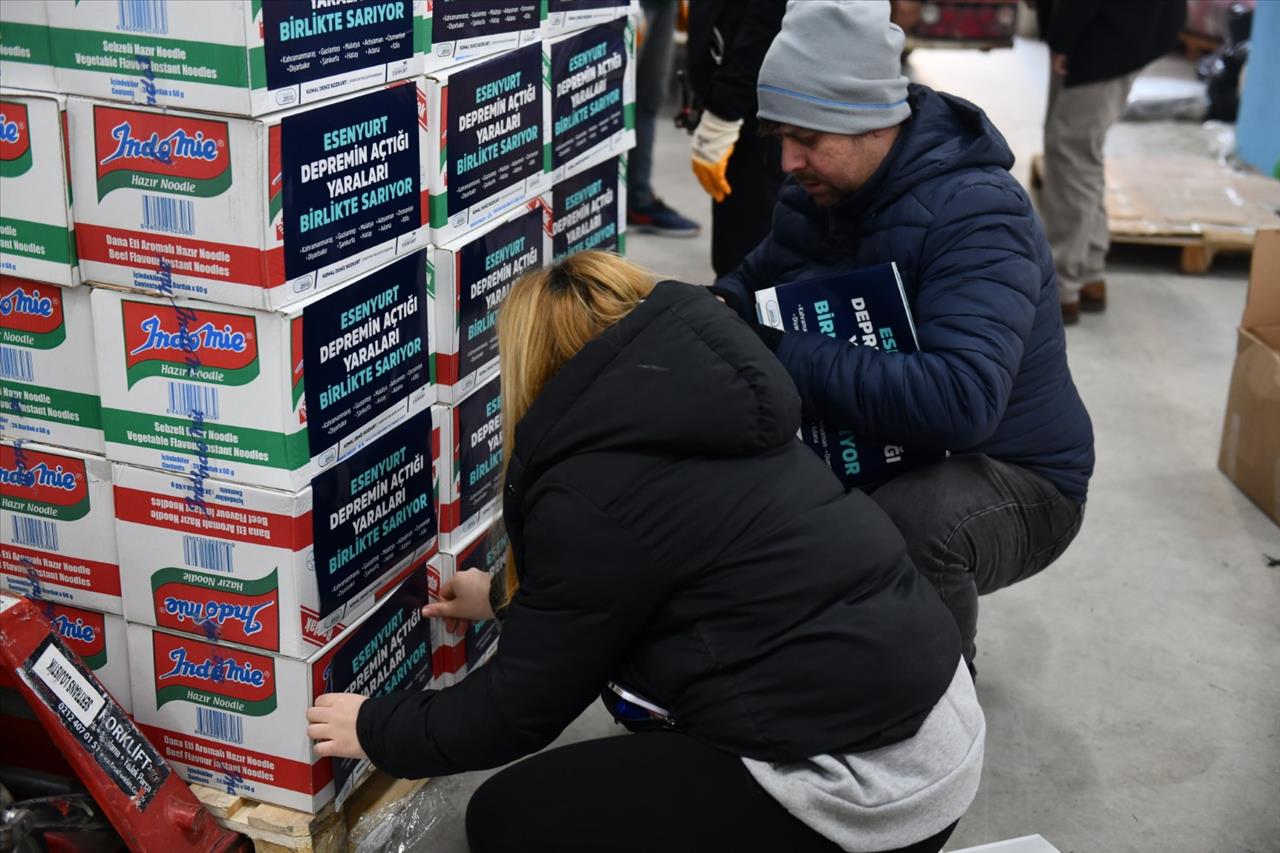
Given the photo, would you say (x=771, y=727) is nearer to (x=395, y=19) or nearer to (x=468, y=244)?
(x=468, y=244)

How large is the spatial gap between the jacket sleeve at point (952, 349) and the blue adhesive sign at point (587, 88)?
2.35ft

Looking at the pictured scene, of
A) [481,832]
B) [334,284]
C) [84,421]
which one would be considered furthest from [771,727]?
[84,421]

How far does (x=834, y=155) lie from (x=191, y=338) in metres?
1.04

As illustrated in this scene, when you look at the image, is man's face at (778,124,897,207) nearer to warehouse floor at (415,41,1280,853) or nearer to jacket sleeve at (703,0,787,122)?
jacket sleeve at (703,0,787,122)

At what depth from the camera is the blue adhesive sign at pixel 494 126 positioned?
2.23 meters

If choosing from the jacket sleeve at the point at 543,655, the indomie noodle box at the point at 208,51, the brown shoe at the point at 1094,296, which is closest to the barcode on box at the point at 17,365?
the indomie noodle box at the point at 208,51

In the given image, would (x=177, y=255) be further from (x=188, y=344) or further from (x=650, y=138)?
(x=650, y=138)

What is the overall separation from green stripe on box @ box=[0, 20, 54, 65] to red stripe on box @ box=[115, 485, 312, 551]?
618mm

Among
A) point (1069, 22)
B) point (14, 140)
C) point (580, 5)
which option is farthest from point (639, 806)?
point (1069, 22)

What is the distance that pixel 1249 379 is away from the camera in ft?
12.1

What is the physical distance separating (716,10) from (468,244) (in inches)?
52.4

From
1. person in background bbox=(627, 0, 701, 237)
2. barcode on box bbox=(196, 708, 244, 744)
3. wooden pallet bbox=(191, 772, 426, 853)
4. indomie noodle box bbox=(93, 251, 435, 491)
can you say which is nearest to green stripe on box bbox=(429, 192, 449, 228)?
indomie noodle box bbox=(93, 251, 435, 491)

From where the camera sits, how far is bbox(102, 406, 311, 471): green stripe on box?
76.7 inches

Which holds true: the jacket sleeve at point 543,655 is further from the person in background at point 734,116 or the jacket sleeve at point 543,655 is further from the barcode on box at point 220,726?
the person in background at point 734,116
